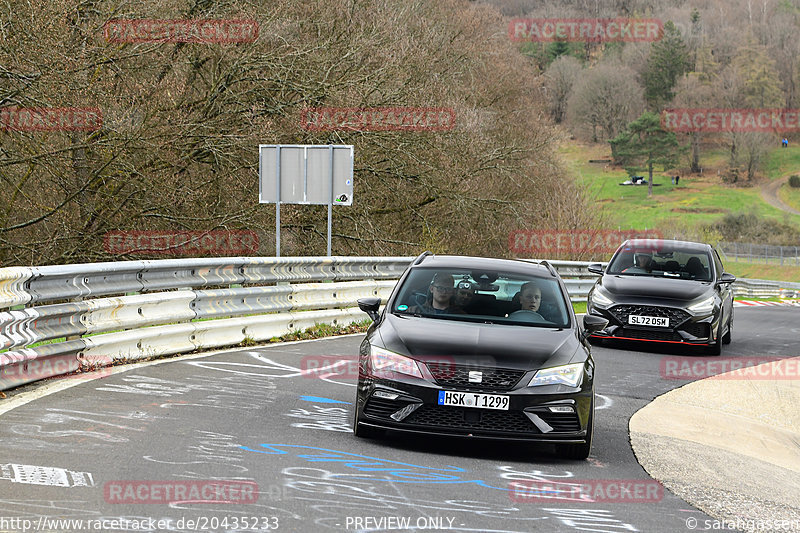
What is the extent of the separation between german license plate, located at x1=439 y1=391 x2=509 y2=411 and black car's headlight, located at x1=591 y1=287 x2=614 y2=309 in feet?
27.5

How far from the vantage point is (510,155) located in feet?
98.1

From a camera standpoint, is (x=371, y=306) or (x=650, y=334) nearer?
(x=371, y=306)

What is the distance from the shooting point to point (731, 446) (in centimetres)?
862

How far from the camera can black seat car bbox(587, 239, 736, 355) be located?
14.8 meters

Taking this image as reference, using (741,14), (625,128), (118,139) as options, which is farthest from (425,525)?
(741,14)

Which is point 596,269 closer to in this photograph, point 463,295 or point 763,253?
point 463,295

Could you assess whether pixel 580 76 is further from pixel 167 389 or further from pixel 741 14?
pixel 167 389

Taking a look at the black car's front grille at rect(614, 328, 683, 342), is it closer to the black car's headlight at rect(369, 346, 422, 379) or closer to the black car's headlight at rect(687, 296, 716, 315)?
the black car's headlight at rect(687, 296, 716, 315)

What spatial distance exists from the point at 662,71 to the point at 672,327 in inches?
6019

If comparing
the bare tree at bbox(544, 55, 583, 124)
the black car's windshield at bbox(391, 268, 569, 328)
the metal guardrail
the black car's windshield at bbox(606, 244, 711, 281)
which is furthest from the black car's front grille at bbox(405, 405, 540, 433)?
the bare tree at bbox(544, 55, 583, 124)

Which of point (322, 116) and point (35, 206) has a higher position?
point (322, 116)

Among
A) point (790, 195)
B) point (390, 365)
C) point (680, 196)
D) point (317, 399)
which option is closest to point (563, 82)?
point (680, 196)

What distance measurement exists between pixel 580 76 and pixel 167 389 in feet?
394

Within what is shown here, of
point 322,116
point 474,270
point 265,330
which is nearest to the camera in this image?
point 474,270
